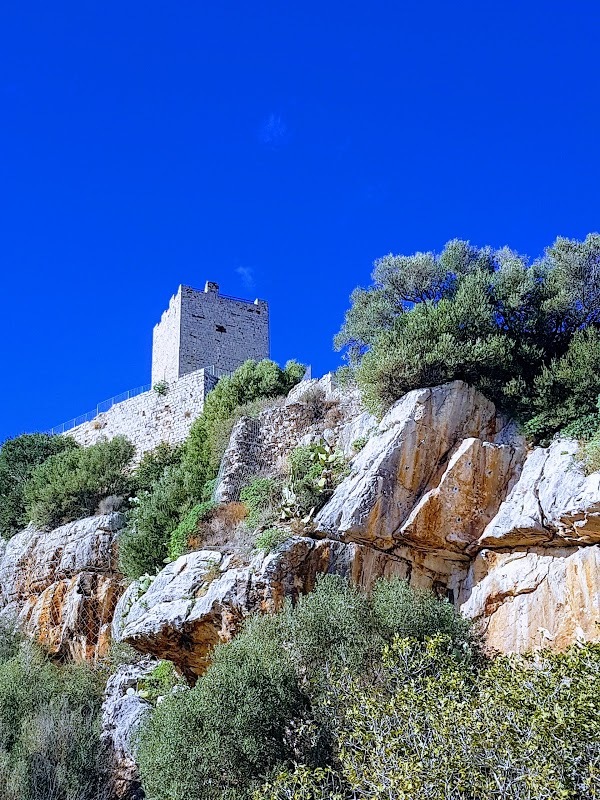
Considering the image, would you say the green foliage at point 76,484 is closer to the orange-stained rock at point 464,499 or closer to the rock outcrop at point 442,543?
the rock outcrop at point 442,543

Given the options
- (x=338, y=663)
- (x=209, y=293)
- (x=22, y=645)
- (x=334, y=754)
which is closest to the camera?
(x=334, y=754)

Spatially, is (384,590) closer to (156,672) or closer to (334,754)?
(334,754)

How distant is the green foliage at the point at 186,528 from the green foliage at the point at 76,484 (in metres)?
6.45

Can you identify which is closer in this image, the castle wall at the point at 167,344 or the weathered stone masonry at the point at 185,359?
Result: the weathered stone masonry at the point at 185,359

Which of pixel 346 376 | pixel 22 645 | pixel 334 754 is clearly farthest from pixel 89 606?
pixel 334 754

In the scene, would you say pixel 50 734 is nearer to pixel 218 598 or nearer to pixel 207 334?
pixel 218 598

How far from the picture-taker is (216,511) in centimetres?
1925

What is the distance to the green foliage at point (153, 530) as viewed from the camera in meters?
20.2

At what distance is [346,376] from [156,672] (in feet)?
28.9

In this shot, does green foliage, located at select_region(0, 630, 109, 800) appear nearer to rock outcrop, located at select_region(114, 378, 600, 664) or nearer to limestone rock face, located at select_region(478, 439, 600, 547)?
rock outcrop, located at select_region(114, 378, 600, 664)

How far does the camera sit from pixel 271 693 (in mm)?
12938

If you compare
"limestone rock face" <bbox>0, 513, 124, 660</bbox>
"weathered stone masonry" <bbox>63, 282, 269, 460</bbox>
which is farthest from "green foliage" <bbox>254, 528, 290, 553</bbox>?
"weathered stone masonry" <bbox>63, 282, 269, 460</bbox>

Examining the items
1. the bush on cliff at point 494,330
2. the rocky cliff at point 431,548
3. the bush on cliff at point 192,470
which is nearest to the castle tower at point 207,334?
the bush on cliff at point 192,470

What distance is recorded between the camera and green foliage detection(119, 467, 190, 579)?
20.2 metres
